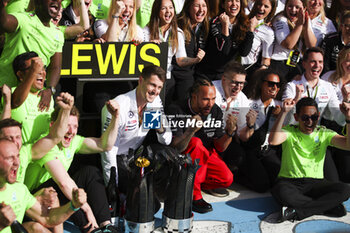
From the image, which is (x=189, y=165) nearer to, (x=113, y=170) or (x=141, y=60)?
(x=113, y=170)

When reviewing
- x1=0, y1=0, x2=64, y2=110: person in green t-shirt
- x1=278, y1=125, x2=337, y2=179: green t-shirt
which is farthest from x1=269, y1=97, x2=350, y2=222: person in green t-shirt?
x1=0, y1=0, x2=64, y2=110: person in green t-shirt

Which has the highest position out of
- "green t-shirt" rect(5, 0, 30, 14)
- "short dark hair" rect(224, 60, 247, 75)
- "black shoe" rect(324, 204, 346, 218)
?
"green t-shirt" rect(5, 0, 30, 14)

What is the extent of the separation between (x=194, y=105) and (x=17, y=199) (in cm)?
190

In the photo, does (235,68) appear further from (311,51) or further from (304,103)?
(311,51)

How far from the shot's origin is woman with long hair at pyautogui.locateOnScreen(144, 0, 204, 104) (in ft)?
17.3

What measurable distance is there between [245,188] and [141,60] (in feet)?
5.35

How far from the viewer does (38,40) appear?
443 cm

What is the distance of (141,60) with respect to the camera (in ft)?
15.8

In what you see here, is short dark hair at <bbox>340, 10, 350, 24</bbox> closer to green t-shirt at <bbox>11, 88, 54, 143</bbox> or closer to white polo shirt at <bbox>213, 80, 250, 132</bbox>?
white polo shirt at <bbox>213, 80, 250, 132</bbox>

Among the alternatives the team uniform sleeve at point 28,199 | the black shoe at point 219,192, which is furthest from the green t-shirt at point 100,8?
the team uniform sleeve at point 28,199

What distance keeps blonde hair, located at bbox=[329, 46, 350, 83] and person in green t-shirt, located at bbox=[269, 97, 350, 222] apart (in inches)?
34.8

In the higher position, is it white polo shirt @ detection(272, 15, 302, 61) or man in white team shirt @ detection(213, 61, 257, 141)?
white polo shirt @ detection(272, 15, 302, 61)

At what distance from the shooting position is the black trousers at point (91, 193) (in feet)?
13.7

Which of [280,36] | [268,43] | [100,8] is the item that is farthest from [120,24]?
[280,36]
